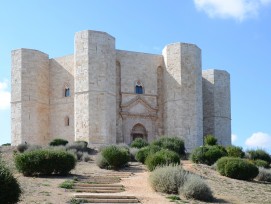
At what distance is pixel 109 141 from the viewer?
33438 millimetres

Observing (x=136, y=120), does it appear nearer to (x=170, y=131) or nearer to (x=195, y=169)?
(x=170, y=131)

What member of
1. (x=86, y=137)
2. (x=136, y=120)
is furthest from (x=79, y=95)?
(x=136, y=120)

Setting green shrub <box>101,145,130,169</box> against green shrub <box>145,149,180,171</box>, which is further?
green shrub <box>101,145,130,169</box>

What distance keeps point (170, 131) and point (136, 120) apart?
9.31ft

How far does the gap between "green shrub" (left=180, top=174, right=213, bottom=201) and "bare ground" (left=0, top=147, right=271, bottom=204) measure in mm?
283

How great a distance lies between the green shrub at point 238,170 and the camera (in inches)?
767

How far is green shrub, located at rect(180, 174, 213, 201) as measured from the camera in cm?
1423

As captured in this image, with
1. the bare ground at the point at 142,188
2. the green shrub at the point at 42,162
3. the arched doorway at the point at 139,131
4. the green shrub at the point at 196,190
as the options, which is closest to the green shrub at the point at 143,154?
the bare ground at the point at 142,188

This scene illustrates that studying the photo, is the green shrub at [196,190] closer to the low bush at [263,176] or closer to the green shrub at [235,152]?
the low bush at [263,176]

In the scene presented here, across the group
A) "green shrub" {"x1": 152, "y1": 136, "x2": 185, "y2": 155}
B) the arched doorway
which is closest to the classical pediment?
the arched doorway

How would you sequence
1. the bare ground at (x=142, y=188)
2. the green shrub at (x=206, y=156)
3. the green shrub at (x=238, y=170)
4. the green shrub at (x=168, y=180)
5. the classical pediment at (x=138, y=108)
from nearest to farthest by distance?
the bare ground at (x=142, y=188) → the green shrub at (x=168, y=180) → the green shrub at (x=238, y=170) → the green shrub at (x=206, y=156) → the classical pediment at (x=138, y=108)

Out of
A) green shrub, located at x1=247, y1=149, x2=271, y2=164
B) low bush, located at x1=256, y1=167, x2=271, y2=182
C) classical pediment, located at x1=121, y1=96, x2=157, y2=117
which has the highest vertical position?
classical pediment, located at x1=121, y1=96, x2=157, y2=117

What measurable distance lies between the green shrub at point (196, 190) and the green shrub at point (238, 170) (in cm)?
518

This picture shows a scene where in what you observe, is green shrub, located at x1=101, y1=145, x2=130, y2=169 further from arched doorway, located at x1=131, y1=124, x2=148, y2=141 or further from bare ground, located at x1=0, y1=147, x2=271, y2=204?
arched doorway, located at x1=131, y1=124, x2=148, y2=141
